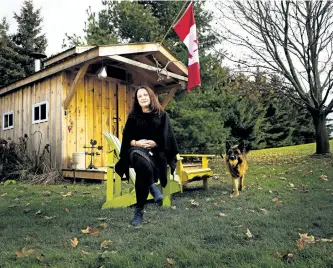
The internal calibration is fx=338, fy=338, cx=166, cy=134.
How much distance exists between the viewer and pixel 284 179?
7.09m

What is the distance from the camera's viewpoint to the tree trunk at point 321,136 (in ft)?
39.9

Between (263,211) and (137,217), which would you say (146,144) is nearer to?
(137,217)

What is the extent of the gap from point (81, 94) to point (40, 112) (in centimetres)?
143

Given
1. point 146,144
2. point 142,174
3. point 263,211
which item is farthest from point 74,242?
point 263,211

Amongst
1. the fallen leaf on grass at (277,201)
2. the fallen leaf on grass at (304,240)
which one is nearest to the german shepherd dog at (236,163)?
the fallen leaf on grass at (277,201)

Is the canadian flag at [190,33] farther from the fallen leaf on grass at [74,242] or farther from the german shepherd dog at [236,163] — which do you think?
the fallen leaf on grass at [74,242]

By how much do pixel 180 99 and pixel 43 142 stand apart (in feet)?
21.7

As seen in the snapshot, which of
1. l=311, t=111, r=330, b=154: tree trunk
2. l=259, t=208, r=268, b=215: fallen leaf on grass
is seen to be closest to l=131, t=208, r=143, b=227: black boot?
l=259, t=208, r=268, b=215: fallen leaf on grass

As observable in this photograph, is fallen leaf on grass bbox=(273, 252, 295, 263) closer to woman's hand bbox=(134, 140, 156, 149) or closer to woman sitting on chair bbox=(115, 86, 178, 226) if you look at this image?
woman sitting on chair bbox=(115, 86, 178, 226)

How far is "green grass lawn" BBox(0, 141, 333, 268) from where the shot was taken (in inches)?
98.3

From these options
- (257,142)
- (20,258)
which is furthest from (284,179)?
(257,142)

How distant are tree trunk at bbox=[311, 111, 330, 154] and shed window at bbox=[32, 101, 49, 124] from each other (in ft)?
30.6

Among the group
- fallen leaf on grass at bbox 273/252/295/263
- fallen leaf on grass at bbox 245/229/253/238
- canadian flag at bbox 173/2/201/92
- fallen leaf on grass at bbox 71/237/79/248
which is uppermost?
canadian flag at bbox 173/2/201/92

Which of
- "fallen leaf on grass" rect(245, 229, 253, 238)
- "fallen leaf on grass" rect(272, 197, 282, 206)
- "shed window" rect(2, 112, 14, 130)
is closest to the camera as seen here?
"fallen leaf on grass" rect(245, 229, 253, 238)
